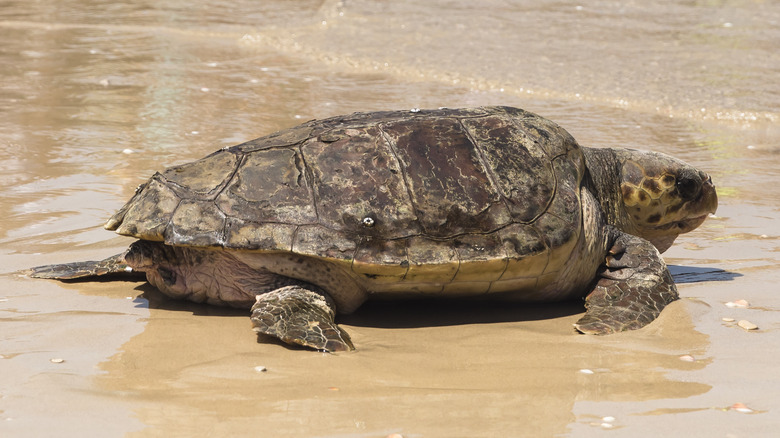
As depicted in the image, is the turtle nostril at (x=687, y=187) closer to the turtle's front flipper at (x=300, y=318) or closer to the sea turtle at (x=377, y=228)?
the sea turtle at (x=377, y=228)

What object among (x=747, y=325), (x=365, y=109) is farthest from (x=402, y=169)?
(x=365, y=109)

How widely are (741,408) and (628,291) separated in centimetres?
166

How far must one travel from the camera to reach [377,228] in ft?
15.5

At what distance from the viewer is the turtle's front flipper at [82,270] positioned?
5297mm

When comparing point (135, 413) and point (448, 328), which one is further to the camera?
point (448, 328)

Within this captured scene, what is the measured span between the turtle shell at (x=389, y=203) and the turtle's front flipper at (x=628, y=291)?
0.39 m

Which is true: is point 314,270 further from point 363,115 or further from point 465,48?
point 465,48

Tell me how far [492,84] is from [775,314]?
7.63 meters

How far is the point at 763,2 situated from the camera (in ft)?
57.0

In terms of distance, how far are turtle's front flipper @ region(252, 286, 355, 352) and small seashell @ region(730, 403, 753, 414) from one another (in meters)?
1.83

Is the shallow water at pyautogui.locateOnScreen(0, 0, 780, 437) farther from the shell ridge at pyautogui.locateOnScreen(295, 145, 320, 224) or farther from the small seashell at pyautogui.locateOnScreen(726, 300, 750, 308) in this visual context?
the shell ridge at pyautogui.locateOnScreen(295, 145, 320, 224)

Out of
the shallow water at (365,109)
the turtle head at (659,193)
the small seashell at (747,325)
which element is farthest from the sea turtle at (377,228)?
the turtle head at (659,193)

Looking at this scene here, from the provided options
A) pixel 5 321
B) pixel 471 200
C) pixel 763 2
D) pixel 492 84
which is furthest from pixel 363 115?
pixel 763 2

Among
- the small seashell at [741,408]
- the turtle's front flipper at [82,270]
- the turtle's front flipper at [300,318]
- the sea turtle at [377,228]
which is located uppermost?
the sea turtle at [377,228]
